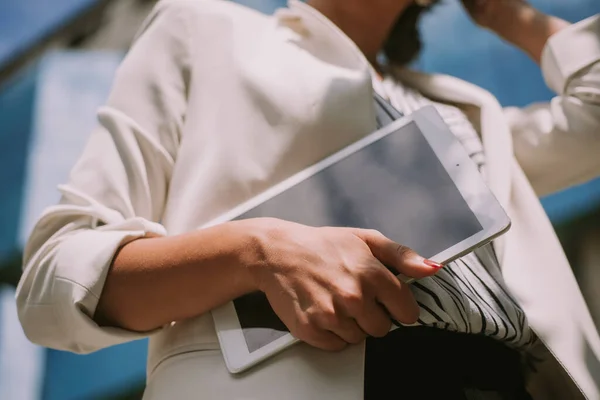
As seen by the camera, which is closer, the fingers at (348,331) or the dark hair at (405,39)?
the fingers at (348,331)

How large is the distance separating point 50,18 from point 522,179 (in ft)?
6.90

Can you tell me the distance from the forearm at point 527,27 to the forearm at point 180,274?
586 millimetres

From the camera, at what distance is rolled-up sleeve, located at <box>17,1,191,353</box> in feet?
1.39

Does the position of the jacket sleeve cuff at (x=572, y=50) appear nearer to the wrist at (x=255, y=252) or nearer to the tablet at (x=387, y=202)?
the tablet at (x=387, y=202)

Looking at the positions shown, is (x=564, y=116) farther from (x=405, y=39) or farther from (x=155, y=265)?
(x=155, y=265)

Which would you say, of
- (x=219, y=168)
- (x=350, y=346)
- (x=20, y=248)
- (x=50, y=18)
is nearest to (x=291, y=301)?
(x=350, y=346)

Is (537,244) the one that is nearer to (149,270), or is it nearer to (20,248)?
(149,270)

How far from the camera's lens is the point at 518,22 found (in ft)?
2.82

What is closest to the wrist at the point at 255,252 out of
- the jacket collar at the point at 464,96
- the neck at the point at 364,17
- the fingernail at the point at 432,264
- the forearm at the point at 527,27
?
the fingernail at the point at 432,264

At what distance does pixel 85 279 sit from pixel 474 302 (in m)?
0.28

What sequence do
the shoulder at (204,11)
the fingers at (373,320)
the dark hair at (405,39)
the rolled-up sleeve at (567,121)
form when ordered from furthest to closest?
the dark hair at (405,39), the rolled-up sleeve at (567,121), the shoulder at (204,11), the fingers at (373,320)

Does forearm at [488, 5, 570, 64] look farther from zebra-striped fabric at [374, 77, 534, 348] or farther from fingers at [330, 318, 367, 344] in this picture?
fingers at [330, 318, 367, 344]

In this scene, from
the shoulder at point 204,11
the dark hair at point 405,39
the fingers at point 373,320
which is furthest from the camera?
the dark hair at point 405,39

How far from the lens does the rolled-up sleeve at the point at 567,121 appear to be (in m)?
0.72
